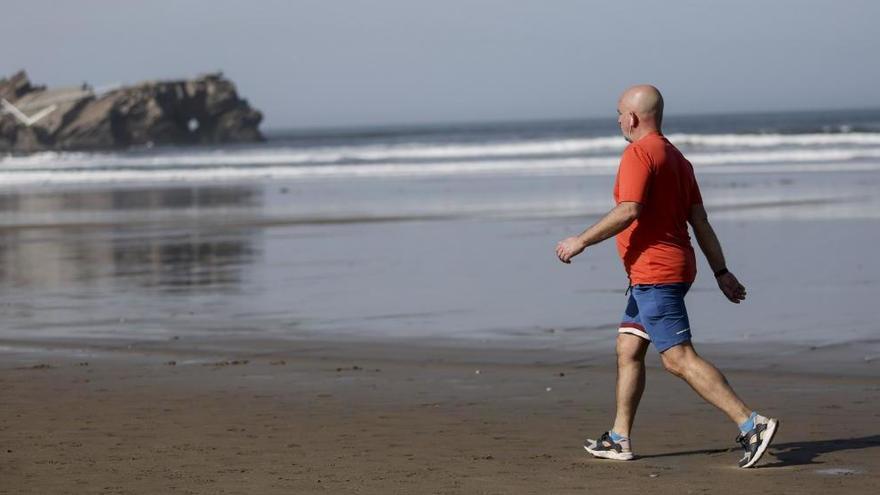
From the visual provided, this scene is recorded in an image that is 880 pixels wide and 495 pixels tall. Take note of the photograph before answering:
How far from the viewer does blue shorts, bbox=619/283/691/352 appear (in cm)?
556

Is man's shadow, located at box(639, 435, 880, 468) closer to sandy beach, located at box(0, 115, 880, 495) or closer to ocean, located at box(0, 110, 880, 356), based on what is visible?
sandy beach, located at box(0, 115, 880, 495)

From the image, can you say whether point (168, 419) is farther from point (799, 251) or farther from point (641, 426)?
point (799, 251)

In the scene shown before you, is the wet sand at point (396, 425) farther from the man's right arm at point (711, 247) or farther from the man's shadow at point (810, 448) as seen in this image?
the man's right arm at point (711, 247)

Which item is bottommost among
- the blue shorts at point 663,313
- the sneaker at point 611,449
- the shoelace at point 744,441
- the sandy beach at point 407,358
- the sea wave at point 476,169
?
the sea wave at point 476,169

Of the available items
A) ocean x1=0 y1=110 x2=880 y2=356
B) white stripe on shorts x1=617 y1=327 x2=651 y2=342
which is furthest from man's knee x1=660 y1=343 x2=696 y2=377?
ocean x1=0 y1=110 x2=880 y2=356

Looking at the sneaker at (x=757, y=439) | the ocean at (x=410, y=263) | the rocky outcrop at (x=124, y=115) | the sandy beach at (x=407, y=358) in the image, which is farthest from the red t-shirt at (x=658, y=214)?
the rocky outcrop at (x=124, y=115)

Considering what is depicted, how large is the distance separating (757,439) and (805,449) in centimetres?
53

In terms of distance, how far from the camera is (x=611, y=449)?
18.8 feet

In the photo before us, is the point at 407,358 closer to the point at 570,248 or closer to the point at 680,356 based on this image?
the point at 680,356

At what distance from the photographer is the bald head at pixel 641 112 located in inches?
221

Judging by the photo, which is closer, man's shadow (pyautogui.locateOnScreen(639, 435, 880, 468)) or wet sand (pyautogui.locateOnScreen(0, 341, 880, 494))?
wet sand (pyautogui.locateOnScreen(0, 341, 880, 494))

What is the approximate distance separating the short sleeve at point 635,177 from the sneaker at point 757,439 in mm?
1003

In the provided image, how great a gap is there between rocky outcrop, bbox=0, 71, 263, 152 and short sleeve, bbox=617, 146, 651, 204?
345ft

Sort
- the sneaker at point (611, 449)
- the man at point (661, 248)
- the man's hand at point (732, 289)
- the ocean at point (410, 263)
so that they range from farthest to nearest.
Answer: the ocean at point (410, 263) < the man's hand at point (732, 289) < the sneaker at point (611, 449) < the man at point (661, 248)
